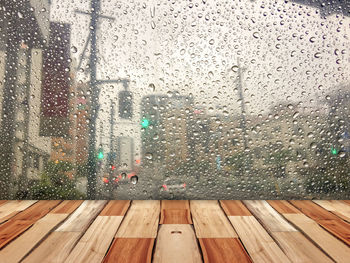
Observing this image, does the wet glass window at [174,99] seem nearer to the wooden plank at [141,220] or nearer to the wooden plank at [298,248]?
the wooden plank at [141,220]

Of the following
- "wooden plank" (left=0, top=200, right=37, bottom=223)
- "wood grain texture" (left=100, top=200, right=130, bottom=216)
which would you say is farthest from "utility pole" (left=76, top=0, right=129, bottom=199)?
"wooden plank" (left=0, top=200, right=37, bottom=223)

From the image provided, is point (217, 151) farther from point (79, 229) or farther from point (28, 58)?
point (28, 58)

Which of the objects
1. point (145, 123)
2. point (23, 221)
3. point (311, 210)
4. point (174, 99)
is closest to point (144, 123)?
point (145, 123)

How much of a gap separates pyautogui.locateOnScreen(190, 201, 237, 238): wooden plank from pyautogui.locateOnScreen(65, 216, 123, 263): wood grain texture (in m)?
0.22

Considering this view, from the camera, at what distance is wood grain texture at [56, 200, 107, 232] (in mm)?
696

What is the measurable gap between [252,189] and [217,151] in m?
0.20

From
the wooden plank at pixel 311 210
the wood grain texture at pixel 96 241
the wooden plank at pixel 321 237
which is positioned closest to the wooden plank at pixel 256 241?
the wooden plank at pixel 321 237

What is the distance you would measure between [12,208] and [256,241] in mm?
804

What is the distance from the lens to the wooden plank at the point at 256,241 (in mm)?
520

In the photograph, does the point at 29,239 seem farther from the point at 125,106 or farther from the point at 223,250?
the point at 125,106

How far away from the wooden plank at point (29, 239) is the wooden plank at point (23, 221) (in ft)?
0.06

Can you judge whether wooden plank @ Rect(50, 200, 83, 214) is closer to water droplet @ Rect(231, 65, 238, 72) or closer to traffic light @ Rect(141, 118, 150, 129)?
traffic light @ Rect(141, 118, 150, 129)

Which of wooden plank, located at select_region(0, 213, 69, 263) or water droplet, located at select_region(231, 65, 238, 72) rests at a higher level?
water droplet, located at select_region(231, 65, 238, 72)

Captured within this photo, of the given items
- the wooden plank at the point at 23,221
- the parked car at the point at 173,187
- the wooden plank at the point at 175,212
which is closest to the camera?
the wooden plank at the point at 23,221
